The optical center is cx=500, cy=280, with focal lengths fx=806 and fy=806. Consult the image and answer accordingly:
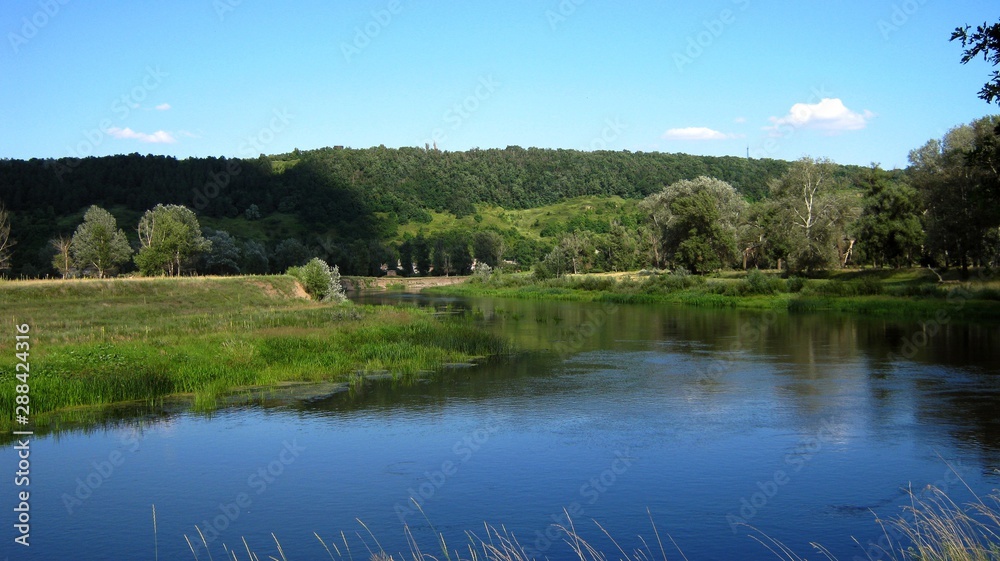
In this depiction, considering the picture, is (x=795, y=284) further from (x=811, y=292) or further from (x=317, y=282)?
(x=317, y=282)

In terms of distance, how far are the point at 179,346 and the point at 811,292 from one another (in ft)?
148

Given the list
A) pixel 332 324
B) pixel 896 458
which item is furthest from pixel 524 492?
pixel 332 324

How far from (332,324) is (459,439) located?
1880 centimetres

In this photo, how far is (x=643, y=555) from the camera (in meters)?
11.4

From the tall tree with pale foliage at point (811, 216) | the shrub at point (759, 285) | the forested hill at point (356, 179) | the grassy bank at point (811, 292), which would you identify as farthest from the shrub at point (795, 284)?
the forested hill at point (356, 179)

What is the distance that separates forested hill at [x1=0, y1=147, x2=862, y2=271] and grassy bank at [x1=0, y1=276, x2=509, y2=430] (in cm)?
6440

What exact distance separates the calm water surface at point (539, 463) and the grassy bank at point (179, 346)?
2.54 meters

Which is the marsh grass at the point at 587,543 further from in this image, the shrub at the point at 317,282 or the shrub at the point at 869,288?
the shrub at the point at 317,282

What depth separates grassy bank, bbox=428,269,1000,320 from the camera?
154 feet

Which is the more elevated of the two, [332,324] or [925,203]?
[925,203]

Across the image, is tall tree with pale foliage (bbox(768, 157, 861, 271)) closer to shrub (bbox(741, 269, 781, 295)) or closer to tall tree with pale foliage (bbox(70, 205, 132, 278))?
shrub (bbox(741, 269, 781, 295))

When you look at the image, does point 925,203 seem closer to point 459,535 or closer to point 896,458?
point 896,458

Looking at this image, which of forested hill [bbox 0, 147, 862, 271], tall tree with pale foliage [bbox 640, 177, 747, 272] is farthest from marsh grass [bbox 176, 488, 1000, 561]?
forested hill [bbox 0, 147, 862, 271]

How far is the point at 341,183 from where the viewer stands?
552ft
